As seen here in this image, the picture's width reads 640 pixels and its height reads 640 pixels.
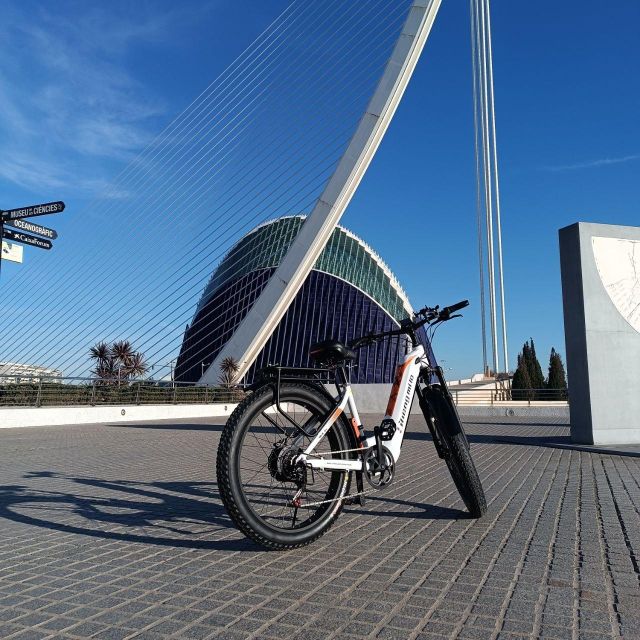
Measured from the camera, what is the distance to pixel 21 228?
1052 cm

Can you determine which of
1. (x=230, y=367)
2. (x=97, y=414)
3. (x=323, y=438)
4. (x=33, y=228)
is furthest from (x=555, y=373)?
(x=323, y=438)

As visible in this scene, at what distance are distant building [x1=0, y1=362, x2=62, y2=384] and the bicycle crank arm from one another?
46.9 ft

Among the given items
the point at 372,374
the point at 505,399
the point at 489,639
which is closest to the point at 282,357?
the point at 372,374

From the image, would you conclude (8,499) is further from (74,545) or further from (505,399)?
(505,399)

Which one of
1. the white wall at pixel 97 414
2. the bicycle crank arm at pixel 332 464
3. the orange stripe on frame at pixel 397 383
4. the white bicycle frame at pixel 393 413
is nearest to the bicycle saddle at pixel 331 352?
the white bicycle frame at pixel 393 413

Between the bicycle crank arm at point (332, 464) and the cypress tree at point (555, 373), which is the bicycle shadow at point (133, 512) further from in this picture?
the cypress tree at point (555, 373)

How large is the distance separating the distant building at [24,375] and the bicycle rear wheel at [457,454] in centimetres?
1415

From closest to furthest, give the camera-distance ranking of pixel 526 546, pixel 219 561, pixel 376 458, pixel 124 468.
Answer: pixel 219 561 < pixel 526 546 < pixel 376 458 < pixel 124 468

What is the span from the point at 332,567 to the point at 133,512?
2.00 meters

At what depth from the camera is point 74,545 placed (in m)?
3.44

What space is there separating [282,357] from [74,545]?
35.8 m

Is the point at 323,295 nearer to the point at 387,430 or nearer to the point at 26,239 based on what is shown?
the point at 26,239

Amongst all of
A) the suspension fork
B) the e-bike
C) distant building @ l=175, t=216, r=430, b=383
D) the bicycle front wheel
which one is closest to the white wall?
the e-bike

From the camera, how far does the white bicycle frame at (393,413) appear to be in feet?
10.8
